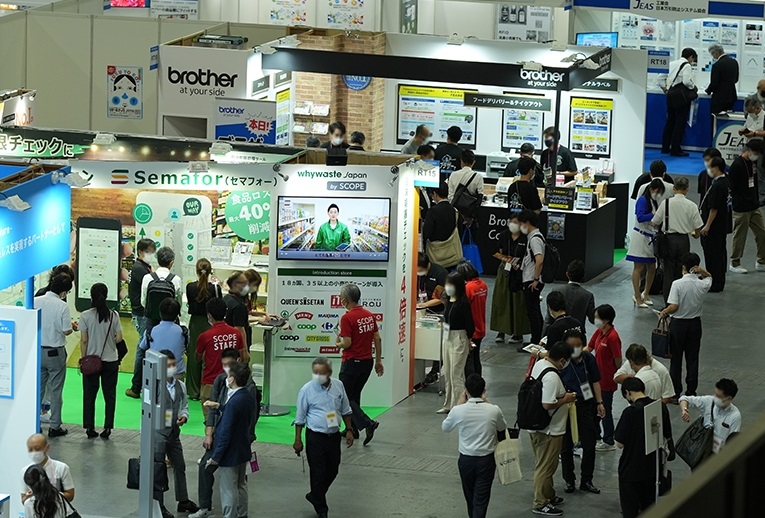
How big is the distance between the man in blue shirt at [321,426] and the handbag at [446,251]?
4106 millimetres

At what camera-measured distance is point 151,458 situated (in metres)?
7.25

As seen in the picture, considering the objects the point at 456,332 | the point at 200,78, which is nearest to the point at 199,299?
the point at 456,332

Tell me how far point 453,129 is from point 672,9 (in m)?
3.93

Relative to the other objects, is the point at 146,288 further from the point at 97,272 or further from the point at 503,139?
the point at 503,139

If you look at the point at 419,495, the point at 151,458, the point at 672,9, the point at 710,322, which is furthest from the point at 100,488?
the point at 672,9

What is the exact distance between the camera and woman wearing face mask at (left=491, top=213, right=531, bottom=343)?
11.6 m

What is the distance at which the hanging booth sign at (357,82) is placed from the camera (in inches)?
683

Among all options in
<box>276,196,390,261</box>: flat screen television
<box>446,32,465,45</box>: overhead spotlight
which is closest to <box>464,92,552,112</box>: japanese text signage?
<box>446,32,465,45</box>: overhead spotlight

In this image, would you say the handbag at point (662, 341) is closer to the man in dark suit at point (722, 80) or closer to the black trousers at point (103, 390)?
the black trousers at point (103, 390)

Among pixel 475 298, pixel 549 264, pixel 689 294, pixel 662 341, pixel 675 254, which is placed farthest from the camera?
pixel 675 254

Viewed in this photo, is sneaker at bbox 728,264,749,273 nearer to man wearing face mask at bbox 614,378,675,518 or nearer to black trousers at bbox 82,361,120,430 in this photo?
man wearing face mask at bbox 614,378,675,518

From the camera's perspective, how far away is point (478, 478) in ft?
25.0

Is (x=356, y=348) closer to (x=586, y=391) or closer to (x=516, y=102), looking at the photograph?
(x=586, y=391)

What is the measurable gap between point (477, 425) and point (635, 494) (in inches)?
39.2
